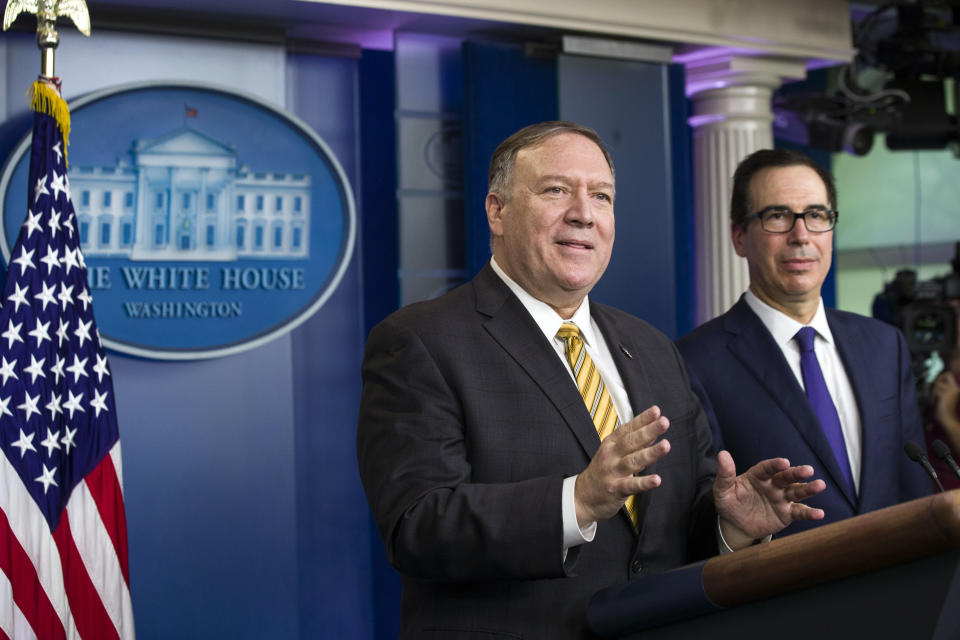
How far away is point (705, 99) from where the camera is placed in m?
4.27

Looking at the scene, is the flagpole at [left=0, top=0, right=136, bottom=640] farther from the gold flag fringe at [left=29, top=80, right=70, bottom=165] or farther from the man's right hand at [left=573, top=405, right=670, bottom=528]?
the man's right hand at [left=573, top=405, right=670, bottom=528]

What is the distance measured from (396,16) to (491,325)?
2.14m

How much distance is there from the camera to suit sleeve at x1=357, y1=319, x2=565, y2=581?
4.24ft

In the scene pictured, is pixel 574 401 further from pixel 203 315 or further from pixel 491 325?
pixel 203 315

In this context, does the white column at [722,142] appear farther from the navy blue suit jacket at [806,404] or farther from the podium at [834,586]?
the podium at [834,586]

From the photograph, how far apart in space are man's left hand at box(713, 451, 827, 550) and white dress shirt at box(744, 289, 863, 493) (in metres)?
0.59

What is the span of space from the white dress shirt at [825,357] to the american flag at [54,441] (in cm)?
170

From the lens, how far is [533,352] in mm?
1572

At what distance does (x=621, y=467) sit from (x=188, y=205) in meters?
2.41

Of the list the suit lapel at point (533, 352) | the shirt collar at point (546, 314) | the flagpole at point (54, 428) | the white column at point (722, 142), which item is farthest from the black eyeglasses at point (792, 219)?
the white column at point (722, 142)

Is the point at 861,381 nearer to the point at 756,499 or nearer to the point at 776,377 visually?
the point at 776,377

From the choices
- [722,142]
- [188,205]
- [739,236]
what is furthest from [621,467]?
[722,142]

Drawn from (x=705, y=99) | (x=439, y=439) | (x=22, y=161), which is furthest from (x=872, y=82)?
(x=439, y=439)

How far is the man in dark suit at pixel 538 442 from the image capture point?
130 cm
